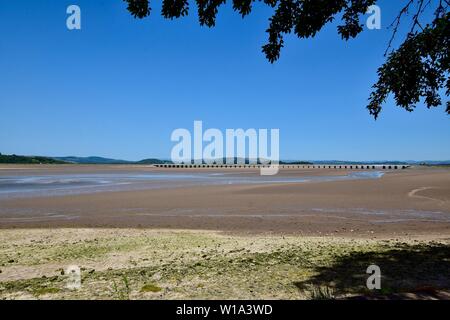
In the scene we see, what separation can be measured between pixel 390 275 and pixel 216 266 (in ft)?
11.7

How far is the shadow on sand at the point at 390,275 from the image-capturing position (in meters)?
5.50

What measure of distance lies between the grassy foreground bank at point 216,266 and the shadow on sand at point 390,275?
0.7 inches

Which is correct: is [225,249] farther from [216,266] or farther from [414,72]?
[414,72]

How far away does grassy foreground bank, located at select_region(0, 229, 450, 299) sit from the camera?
6043 mm

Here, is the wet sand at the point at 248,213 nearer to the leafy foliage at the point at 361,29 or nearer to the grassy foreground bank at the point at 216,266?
the grassy foreground bank at the point at 216,266

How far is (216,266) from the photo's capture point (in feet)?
25.2

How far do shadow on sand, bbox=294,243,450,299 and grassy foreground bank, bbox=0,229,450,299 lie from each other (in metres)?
0.02

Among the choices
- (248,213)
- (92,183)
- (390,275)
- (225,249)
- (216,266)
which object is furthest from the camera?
(92,183)

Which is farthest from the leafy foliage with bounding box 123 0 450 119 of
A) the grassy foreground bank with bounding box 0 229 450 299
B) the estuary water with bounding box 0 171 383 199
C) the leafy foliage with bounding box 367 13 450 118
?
Result: the estuary water with bounding box 0 171 383 199

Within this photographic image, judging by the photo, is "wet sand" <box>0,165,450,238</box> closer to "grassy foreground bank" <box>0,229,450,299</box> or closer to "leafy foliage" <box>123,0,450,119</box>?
"grassy foreground bank" <box>0,229,450,299</box>

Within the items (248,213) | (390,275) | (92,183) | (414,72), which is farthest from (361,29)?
(92,183)

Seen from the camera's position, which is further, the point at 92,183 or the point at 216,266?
the point at 92,183

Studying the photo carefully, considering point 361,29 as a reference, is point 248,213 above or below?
below
